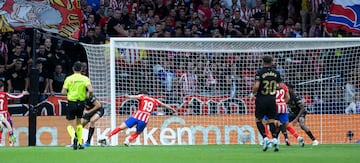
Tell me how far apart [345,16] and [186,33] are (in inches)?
176

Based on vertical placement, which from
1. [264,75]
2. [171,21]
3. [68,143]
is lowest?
→ [68,143]

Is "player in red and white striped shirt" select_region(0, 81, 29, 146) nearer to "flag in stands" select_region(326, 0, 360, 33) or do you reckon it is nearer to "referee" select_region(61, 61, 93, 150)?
"referee" select_region(61, 61, 93, 150)

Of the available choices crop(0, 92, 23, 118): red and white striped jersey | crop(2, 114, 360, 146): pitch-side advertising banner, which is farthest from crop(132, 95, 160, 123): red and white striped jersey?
crop(0, 92, 23, 118): red and white striped jersey

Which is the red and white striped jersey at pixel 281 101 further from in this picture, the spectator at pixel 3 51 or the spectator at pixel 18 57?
the spectator at pixel 3 51

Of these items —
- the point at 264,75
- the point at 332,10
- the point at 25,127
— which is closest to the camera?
the point at 264,75

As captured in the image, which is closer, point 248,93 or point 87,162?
point 87,162

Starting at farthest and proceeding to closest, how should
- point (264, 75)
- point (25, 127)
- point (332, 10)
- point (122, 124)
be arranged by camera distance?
1. point (332, 10)
2. point (25, 127)
3. point (122, 124)
4. point (264, 75)

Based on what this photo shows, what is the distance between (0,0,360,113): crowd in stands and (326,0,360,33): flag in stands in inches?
29.6

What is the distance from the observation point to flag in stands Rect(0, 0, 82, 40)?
22.8 m

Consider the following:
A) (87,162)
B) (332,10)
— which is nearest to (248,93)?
(332,10)

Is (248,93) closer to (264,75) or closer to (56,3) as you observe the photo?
(56,3)

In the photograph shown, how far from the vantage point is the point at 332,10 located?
976 inches

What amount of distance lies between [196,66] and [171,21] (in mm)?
3196

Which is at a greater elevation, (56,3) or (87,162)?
(56,3)
